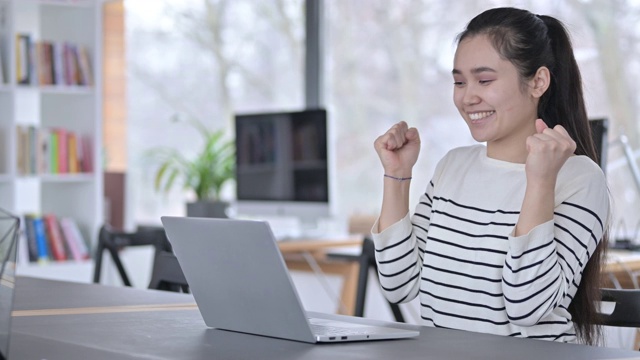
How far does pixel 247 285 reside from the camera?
4.80ft

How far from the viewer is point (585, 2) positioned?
3.98 meters

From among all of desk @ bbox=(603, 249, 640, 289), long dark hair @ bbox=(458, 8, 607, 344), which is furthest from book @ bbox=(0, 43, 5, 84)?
long dark hair @ bbox=(458, 8, 607, 344)

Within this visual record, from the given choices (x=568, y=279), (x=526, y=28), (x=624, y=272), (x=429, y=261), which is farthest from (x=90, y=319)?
(x=624, y=272)

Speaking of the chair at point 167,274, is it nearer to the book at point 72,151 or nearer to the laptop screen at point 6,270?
the laptop screen at point 6,270

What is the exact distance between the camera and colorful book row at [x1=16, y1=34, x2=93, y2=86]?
4.59 m

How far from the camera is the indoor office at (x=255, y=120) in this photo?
3977 mm

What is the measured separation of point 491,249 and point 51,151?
329 cm

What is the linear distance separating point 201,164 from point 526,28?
10.6ft

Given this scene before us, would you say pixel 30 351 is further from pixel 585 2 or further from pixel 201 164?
pixel 201 164

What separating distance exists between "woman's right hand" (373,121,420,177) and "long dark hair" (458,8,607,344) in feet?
0.69

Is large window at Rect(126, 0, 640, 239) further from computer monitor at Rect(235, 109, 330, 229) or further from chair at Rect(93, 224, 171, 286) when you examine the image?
chair at Rect(93, 224, 171, 286)

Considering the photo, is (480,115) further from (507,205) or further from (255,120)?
(255,120)

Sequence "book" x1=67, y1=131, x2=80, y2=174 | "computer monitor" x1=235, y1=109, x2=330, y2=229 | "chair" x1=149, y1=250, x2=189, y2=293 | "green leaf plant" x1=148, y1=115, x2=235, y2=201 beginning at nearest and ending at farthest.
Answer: "chair" x1=149, y1=250, x2=189, y2=293 < "computer monitor" x1=235, y1=109, x2=330, y2=229 < "book" x1=67, y1=131, x2=80, y2=174 < "green leaf plant" x1=148, y1=115, x2=235, y2=201

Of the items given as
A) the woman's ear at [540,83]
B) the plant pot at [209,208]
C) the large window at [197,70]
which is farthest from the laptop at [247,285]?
the large window at [197,70]
